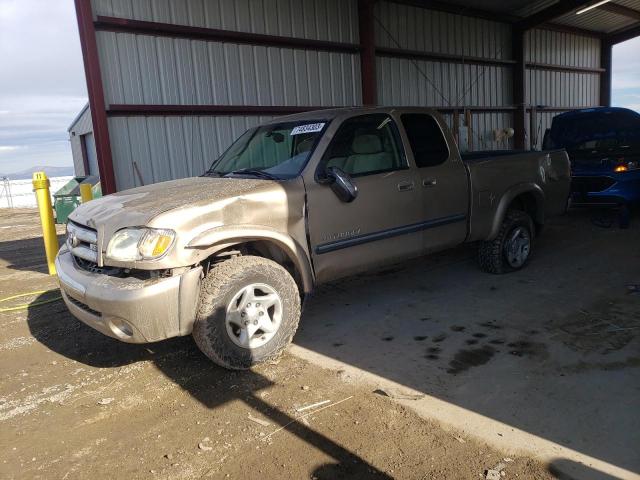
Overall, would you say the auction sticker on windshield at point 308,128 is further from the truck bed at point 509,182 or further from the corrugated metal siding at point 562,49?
the corrugated metal siding at point 562,49

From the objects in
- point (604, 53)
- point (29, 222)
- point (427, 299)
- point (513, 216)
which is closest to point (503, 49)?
point (604, 53)

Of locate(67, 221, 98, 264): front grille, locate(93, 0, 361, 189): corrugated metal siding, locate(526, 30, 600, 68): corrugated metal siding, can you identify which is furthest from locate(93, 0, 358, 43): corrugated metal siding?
locate(526, 30, 600, 68): corrugated metal siding

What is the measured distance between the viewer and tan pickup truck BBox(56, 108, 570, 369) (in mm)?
3271

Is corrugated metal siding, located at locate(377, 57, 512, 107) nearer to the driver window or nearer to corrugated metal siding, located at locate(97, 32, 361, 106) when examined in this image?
corrugated metal siding, located at locate(97, 32, 361, 106)

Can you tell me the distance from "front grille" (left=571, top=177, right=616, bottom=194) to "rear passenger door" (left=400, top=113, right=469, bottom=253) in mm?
4103

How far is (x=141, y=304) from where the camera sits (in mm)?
3137

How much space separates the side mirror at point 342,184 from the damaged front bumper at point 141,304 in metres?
1.30

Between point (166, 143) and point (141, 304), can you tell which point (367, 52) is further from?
point (141, 304)

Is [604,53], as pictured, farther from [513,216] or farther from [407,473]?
[407,473]

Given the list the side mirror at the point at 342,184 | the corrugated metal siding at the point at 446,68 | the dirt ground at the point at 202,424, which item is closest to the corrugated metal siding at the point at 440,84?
the corrugated metal siding at the point at 446,68

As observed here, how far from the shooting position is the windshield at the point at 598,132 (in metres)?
8.48

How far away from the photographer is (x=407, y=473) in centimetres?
247

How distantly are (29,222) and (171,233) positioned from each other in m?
16.3

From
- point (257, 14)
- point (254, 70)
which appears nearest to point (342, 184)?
point (254, 70)
